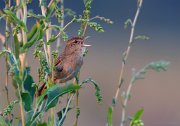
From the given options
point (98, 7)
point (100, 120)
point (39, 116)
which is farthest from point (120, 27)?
point (39, 116)

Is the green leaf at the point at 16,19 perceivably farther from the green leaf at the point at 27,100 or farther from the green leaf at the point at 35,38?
the green leaf at the point at 27,100

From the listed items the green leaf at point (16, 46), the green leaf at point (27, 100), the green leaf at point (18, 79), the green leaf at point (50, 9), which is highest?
the green leaf at point (50, 9)

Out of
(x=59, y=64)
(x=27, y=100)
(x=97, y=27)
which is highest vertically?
(x=97, y=27)

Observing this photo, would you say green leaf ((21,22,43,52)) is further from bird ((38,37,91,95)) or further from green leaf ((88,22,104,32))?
bird ((38,37,91,95))

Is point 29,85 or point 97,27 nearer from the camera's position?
point 97,27

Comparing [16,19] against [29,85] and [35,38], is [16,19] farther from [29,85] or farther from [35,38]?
[29,85]

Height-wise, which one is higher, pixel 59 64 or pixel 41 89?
pixel 59 64

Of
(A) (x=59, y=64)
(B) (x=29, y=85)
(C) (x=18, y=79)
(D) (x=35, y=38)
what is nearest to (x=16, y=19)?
(D) (x=35, y=38)

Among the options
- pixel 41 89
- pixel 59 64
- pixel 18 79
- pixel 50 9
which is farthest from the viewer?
pixel 59 64

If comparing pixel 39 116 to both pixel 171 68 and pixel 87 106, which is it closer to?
pixel 87 106

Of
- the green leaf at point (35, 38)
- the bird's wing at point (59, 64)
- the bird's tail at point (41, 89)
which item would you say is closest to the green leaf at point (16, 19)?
the green leaf at point (35, 38)

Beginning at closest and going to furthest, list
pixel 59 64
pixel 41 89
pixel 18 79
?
pixel 18 79 → pixel 41 89 → pixel 59 64
